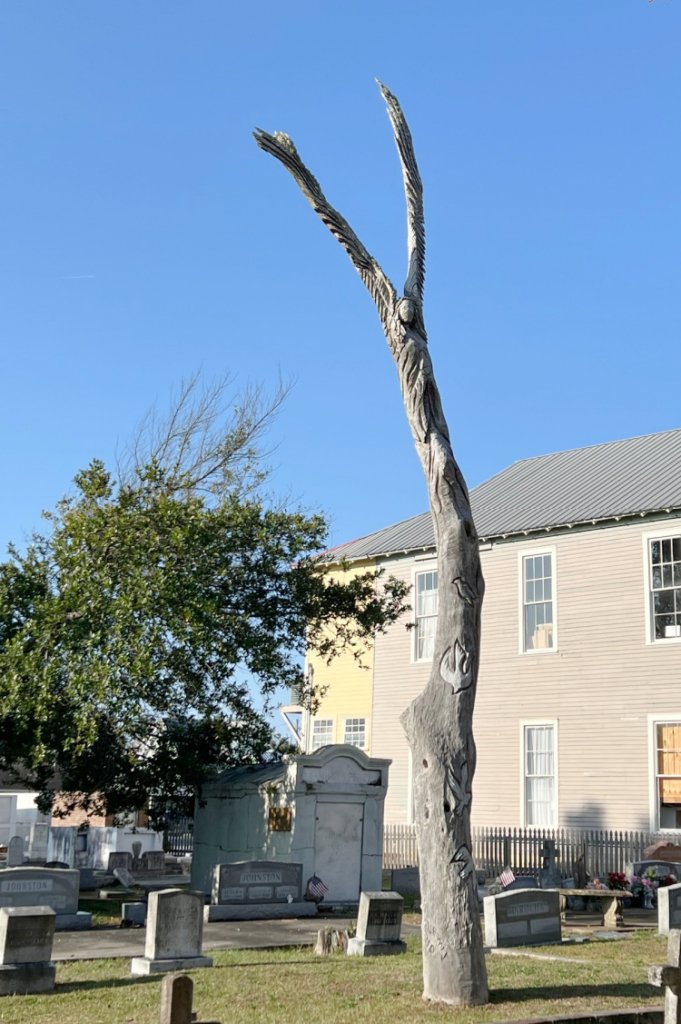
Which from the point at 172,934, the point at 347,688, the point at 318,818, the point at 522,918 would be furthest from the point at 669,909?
the point at 347,688

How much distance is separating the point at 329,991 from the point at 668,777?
15482 millimetres

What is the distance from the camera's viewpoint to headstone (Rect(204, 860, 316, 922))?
62.7 ft

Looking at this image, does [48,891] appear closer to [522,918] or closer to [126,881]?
[126,881]

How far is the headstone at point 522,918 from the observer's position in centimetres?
1534

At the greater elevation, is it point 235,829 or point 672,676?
point 672,676

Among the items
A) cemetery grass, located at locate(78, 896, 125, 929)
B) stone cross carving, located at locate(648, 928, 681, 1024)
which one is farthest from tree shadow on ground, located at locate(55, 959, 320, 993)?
cemetery grass, located at locate(78, 896, 125, 929)

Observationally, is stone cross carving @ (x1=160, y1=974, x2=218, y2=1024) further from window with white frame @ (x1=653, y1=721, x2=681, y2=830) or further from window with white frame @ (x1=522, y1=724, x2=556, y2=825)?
window with white frame @ (x1=522, y1=724, x2=556, y2=825)

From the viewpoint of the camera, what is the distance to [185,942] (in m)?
13.5

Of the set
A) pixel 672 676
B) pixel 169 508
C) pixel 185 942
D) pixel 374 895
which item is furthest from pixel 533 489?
pixel 185 942

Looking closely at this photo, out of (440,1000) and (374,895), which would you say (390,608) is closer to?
(374,895)

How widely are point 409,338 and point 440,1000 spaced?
7.08 m

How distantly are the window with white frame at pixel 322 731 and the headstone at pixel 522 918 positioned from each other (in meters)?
17.3

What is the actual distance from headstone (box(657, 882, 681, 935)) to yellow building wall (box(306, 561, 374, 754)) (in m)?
15.3

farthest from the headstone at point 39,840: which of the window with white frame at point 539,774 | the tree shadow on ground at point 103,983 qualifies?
the tree shadow on ground at point 103,983
